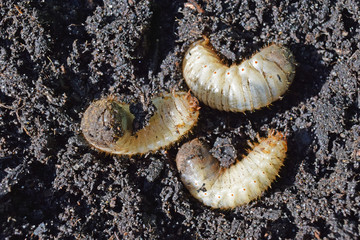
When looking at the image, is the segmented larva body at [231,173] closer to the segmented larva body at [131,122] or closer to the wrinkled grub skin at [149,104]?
the wrinkled grub skin at [149,104]

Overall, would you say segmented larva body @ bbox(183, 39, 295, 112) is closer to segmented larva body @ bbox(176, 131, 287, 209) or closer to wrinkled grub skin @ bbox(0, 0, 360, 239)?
wrinkled grub skin @ bbox(0, 0, 360, 239)

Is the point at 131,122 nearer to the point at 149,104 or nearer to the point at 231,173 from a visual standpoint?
the point at 149,104

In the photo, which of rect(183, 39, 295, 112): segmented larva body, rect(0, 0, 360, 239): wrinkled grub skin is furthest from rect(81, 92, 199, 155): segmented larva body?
rect(183, 39, 295, 112): segmented larva body

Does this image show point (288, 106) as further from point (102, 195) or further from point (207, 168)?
point (102, 195)

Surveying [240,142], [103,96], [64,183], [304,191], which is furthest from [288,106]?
[64,183]

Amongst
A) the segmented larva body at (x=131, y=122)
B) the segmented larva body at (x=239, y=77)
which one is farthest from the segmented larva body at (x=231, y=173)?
the segmented larva body at (x=239, y=77)

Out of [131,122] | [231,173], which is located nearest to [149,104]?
[131,122]
